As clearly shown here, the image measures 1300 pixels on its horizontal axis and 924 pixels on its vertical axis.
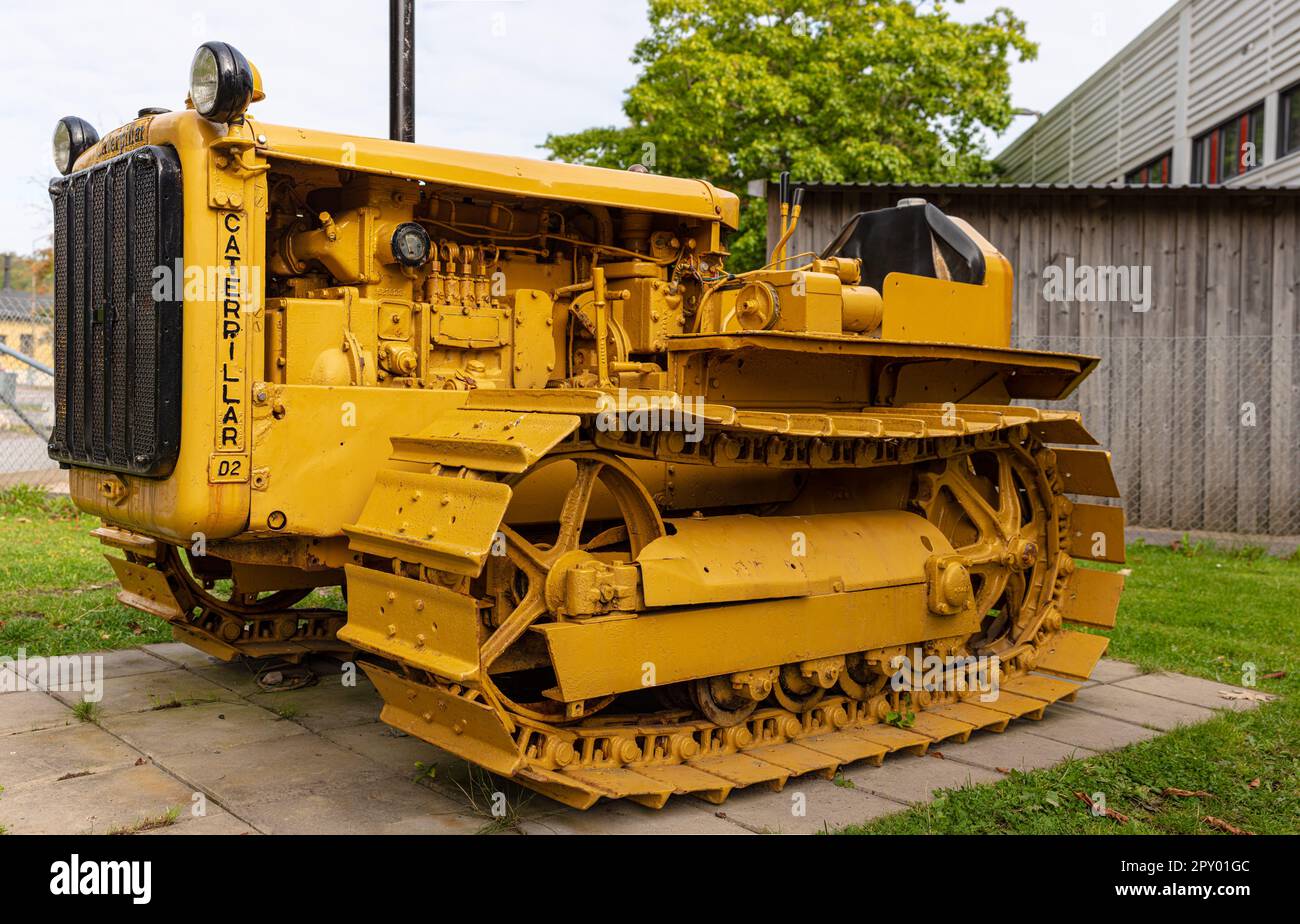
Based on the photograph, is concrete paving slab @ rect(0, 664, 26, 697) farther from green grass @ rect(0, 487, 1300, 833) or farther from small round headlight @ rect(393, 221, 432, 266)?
small round headlight @ rect(393, 221, 432, 266)

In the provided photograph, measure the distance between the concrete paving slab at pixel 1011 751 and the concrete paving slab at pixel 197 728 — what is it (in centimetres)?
302

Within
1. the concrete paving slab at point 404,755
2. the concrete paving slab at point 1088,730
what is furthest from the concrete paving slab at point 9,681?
the concrete paving slab at point 1088,730

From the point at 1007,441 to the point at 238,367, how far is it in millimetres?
4014

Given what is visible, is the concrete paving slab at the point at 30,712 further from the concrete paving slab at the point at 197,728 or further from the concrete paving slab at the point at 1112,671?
the concrete paving slab at the point at 1112,671

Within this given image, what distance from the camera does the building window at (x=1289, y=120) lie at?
14750mm

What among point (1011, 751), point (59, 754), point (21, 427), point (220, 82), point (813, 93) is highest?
point (813, 93)

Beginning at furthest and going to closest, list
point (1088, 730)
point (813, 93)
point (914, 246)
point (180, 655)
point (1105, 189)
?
point (813, 93), point (1105, 189), point (180, 655), point (914, 246), point (1088, 730)

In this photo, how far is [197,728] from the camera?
18.0 feet

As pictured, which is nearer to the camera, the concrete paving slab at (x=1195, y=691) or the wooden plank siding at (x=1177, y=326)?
the concrete paving slab at (x=1195, y=691)

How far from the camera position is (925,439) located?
237 inches

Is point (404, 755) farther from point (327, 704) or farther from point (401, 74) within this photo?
point (401, 74)

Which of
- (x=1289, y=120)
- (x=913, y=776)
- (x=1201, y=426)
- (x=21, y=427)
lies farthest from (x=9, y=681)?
(x=1289, y=120)

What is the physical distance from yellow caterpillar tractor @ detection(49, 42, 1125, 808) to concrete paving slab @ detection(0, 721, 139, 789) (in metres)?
0.92

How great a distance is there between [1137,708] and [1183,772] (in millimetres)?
1221
